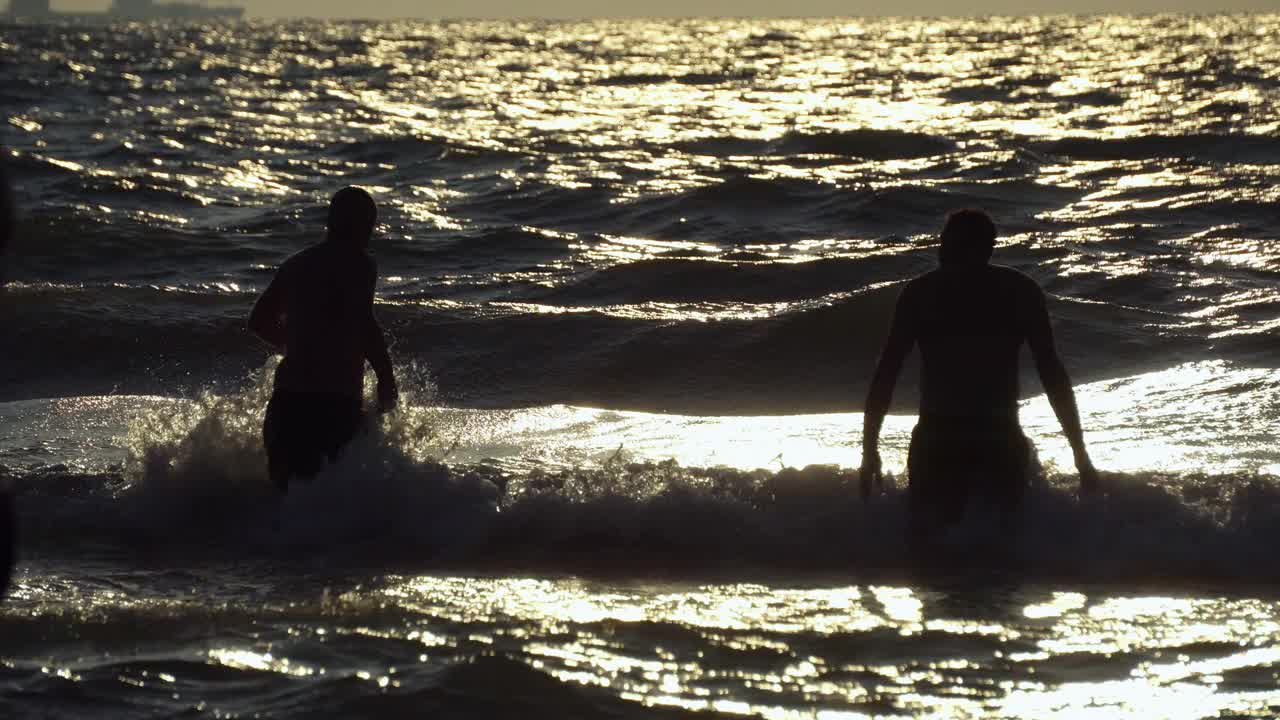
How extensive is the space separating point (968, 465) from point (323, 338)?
2721 mm

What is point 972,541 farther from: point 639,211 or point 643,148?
point 643,148

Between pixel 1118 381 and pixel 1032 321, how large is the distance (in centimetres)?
554

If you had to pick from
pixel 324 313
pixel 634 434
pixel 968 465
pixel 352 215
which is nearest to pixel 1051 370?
pixel 968 465

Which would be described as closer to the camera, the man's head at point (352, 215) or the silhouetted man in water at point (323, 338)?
the man's head at point (352, 215)

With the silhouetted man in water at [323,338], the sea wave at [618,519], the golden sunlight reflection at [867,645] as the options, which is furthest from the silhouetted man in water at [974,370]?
the silhouetted man in water at [323,338]

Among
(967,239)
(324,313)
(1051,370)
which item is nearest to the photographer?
(967,239)

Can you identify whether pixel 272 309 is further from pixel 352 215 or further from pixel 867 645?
pixel 867 645

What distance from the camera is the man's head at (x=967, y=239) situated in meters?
5.86

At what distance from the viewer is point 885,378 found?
606cm

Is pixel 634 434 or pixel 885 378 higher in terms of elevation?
pixel 885 378

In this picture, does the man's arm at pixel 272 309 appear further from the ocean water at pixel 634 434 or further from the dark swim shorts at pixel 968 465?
the dark swim shorts at pixel 968 465

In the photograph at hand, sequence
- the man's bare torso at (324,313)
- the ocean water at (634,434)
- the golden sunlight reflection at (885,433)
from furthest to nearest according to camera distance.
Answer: the golden sunlight reflection at (885,433)
the man's bare torso at (324,313)
the ocean water at (634,434)

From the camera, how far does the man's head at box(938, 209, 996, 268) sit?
19.2 ft

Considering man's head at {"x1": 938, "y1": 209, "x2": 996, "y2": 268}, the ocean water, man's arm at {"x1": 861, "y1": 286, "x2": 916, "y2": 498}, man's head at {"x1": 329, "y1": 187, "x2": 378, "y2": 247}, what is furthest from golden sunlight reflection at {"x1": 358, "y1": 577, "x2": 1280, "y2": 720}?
man's head at {"x1": 329, "y1": 187, "x2": 378, "y2": 247}
